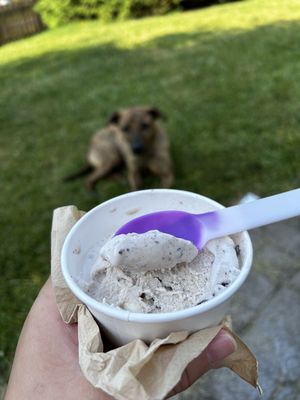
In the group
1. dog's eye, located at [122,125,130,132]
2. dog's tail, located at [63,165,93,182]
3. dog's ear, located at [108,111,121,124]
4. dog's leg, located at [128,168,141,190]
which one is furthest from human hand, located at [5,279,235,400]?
dog's ear, located at [108,111,121,124]

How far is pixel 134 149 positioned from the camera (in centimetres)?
376

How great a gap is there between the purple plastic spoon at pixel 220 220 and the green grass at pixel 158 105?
1.54 metres

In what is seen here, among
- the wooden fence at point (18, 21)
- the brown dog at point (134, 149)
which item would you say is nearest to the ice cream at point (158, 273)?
the brown dog at point (134, 149)

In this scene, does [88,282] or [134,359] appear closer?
[134,359]

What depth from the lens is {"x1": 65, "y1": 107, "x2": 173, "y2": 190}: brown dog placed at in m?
3.65

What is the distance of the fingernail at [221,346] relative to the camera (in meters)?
0.96

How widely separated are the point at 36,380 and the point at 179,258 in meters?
0.53

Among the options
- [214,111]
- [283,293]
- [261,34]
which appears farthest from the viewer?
[261,34]

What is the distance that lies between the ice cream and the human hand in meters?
0.13

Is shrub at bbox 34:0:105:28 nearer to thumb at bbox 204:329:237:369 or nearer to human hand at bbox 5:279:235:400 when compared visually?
human hand at bbox 5:279:235:400

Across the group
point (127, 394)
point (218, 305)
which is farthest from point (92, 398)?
point (218, 305)

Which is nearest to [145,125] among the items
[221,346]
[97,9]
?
[221,346]

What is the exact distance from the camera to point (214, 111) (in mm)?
4430

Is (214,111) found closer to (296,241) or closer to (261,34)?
(296,241)
